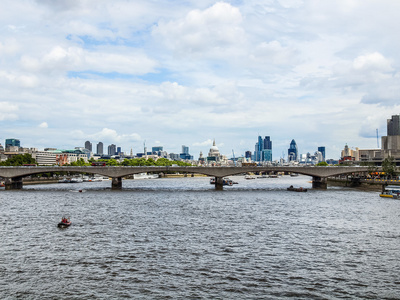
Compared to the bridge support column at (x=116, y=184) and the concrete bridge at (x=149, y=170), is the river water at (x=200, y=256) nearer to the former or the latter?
the concrete bridge at (x=149, y=170)

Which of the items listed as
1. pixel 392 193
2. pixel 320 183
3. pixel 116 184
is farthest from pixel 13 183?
pixel 392 193

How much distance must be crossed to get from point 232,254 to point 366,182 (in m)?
120

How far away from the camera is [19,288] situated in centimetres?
3178

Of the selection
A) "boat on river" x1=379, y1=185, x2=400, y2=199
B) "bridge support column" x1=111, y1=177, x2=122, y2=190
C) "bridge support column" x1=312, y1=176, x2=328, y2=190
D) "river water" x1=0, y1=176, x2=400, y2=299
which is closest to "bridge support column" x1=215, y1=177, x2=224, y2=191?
"bridge support column" x1=111, y1=177, x2=122, y2=190

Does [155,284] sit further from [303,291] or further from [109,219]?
[109,219]

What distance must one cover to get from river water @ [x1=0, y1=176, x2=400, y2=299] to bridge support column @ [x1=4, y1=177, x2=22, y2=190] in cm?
7577

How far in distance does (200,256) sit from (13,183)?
118 metres

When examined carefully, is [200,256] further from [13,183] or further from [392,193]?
[13,183]

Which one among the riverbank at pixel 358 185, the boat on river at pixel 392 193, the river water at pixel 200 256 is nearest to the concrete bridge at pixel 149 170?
the riverbank at pixel 358 185

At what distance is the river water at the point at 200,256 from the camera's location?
31734 mm

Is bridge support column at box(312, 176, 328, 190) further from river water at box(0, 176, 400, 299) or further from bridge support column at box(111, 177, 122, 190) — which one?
river water at box(0, 176, 400, 299)

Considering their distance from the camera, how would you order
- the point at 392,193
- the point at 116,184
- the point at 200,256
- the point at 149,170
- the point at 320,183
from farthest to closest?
the point at 320,183 → the point at 116,184 → the point at 149,170 → the point at 392,193 → the point at 200,256

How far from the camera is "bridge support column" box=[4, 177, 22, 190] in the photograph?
138375mm

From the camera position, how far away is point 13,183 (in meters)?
141
